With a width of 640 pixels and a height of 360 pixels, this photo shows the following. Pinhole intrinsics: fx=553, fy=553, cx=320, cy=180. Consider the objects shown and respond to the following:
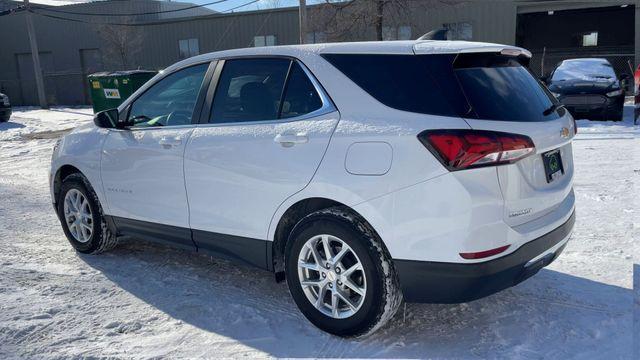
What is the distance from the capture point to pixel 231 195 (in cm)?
372

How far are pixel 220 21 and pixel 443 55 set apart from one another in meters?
28.2

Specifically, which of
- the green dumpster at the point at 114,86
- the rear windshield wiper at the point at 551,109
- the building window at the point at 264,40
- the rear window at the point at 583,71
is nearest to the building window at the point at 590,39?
the building window at the point at 264,40

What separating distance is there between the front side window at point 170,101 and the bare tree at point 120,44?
93.6ft

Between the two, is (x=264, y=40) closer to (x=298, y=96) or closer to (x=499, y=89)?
(x=298, y=96)

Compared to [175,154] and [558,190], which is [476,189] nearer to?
[558,190]

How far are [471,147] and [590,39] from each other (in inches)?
1357

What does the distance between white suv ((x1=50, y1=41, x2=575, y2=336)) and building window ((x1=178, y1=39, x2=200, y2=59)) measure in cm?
2761

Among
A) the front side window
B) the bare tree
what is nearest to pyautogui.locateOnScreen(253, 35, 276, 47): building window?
the bare tree

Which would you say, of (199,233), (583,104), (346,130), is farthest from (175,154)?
(583,104)

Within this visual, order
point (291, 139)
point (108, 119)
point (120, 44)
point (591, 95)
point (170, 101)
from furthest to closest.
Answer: point (120, 44)
point (591, 95)
point (108, 119)
point (170, 101)
point (291, 139)

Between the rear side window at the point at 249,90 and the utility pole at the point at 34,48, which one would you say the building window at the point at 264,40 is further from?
the rear side window at the point at 249,90

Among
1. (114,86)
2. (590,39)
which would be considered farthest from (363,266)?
(590,39)

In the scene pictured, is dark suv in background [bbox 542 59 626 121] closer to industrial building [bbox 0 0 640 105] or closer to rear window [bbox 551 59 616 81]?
rear window [bbox 551 59 616 81]

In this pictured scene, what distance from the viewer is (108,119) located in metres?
4.65
